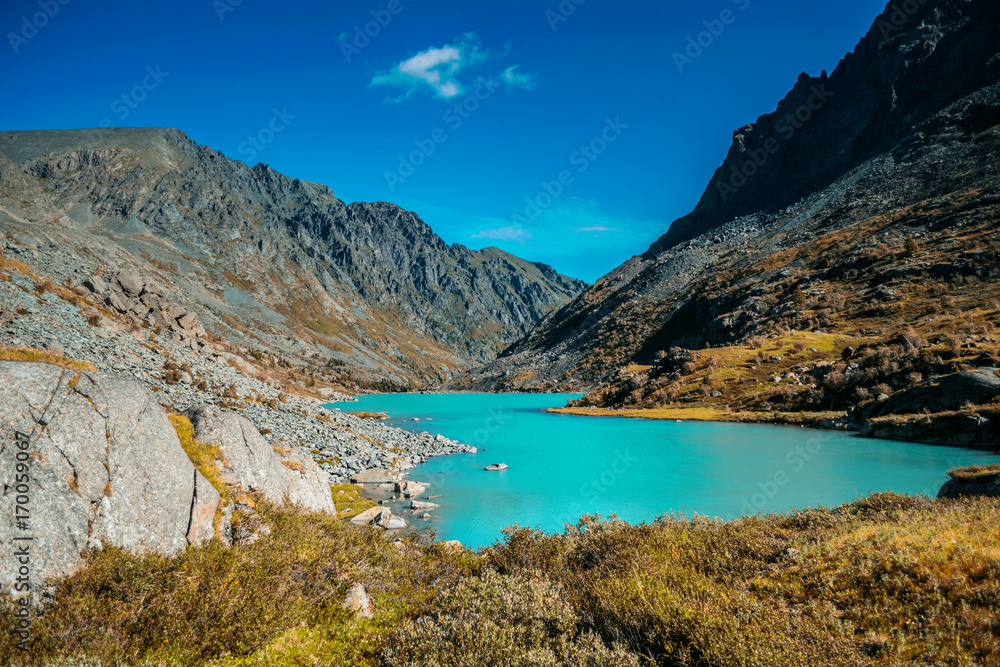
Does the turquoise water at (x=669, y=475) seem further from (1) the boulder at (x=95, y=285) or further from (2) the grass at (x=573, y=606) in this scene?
(1) the boulder at (x=95, y=285)


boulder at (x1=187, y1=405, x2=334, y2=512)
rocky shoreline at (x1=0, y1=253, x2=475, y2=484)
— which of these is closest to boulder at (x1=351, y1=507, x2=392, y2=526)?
boulder at (x1=187, y1=405, x2=334, y2=512)

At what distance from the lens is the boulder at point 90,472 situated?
258 inches

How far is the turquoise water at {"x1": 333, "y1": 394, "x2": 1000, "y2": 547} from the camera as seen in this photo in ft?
76.8

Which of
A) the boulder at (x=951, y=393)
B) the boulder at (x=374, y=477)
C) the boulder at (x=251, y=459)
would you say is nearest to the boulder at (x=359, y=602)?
the boulder at (x=251, y=459)

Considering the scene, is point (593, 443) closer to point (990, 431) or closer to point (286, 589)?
point (990, 431)

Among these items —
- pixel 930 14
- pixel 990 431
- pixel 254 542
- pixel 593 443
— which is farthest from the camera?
pixel 930 14

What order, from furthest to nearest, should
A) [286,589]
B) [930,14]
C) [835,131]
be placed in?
[835,131] < [930,14] < [286,589]

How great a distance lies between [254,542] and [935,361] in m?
57.3

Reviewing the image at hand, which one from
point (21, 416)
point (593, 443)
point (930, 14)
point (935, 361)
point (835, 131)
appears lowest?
point (593, 443)

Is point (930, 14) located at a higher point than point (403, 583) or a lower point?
higher

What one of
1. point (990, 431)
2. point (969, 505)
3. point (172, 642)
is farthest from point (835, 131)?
point (172, 642)

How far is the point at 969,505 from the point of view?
35.0 feet

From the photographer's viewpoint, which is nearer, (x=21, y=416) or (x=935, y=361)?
(x=21, y=416)

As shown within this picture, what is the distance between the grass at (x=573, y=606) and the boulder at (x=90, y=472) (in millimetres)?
512
